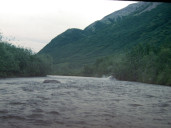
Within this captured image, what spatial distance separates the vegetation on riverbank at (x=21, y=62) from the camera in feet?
178

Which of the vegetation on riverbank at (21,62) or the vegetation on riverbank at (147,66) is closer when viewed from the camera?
the vegetation on riverbank at (147,66)

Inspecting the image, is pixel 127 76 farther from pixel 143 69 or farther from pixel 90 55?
pixel 90 55

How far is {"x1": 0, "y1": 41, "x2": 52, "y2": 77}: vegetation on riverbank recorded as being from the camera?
178ft

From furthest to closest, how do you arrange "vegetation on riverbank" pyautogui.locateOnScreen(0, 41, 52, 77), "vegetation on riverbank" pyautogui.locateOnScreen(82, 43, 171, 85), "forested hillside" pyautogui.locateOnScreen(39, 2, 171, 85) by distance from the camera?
"vegetation on riverbank" pyautogui.locateOnScreen(0, 41, 52, 77)
"forested hillside" pyautogui.locateOnScreen(39, 2, 171, 85)
"vegetation on riverbank" pyautogui.locateOnScreen(82, 43, 171, 85)

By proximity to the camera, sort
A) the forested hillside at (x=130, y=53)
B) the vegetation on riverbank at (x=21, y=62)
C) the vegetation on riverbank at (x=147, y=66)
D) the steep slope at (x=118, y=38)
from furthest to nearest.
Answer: the steep slope at (x=118, y=38) < the vegetation on riverbank at (x=21, y=62) < the forested hillside at (x=130, y=53) < the vegetation on riverbank at (x=147, y=66)

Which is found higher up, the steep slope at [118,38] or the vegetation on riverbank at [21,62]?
the steep slope at [118,38]

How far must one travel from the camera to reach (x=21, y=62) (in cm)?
6925

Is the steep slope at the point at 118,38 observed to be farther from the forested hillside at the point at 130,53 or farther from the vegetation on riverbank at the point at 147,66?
the vegetation on riverbank at the point at 147,66

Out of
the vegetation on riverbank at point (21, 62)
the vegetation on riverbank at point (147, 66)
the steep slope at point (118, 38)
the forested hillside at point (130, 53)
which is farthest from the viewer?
the steep slope at point (118, 38)

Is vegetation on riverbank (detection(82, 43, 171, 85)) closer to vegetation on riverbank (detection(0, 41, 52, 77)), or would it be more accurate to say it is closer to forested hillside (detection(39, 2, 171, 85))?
forested hillside (detection(39, 2, 171, 85))

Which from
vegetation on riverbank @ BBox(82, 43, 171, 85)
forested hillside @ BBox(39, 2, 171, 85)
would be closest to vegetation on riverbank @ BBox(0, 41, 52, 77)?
forested hillside @ BBox(39, 2, 171, 85)

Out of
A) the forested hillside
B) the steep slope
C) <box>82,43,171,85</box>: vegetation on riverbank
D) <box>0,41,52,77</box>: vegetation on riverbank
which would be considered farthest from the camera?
the steep slope

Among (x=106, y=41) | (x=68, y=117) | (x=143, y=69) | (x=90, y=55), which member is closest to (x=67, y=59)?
(x=90, y=55)

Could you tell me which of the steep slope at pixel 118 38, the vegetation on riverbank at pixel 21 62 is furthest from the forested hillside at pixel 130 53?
the vegetation on riverbank at pixel 21 62
